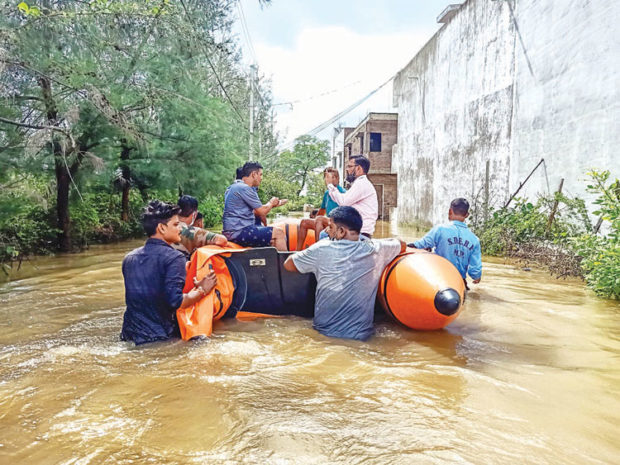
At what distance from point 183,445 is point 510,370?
2.61m

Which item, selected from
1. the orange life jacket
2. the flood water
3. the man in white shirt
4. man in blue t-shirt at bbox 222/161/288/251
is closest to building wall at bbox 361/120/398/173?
the man in white shirt

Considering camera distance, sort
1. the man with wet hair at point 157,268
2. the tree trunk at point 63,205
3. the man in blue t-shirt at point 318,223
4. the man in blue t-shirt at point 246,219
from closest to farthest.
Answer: the man with wet hair at point 157,268, the man in blue t-shirt at point 246,219, the man in blue t-shirt at point 318,223, the tree trunk at point 63,205

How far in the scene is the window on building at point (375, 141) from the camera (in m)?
31.0

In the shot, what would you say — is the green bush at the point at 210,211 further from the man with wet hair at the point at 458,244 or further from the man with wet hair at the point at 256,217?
the man with wet hair at the point at 458,244

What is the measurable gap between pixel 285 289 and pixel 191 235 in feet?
4.00

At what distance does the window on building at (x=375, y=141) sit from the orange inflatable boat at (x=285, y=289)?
87.5 feet

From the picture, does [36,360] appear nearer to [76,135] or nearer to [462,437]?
[462,437]

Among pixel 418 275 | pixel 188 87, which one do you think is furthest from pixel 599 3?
pixel 188 87

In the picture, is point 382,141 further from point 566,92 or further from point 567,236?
point 567,236

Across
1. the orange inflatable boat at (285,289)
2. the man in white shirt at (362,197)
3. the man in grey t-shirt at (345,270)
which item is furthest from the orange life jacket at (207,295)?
the man in white shirt at (362,197)

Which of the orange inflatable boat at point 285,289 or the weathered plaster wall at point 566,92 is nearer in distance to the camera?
the orange inflatable boat at point 285,289

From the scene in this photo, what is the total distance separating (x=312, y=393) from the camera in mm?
3270

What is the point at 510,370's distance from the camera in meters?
3.78

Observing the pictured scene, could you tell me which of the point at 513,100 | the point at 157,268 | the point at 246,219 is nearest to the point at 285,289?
the point at 246,219
